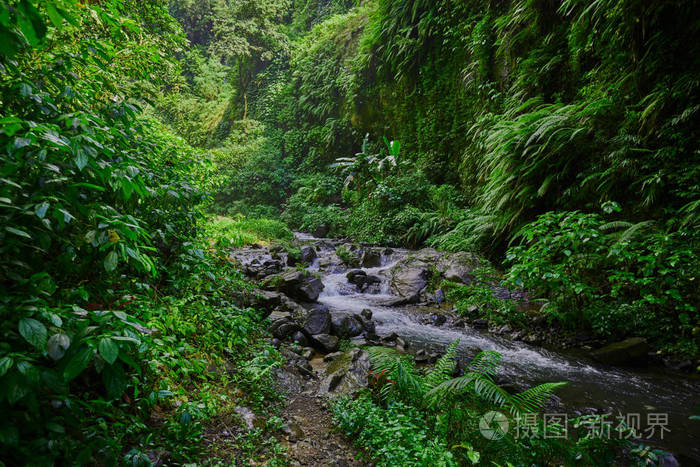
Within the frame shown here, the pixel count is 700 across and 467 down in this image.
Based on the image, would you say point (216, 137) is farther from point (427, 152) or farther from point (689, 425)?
point (689, 425)

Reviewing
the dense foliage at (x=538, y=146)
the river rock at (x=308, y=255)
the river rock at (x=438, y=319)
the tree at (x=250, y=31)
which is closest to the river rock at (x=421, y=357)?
the river rock at (x=438, y=319)

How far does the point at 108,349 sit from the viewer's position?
109 cm

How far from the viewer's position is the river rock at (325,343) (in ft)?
14.3

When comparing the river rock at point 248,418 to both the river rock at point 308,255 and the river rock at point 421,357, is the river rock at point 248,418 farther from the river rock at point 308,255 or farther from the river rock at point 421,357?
the river rock at point 308,255

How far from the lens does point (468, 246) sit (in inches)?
284

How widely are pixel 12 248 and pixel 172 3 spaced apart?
119 feet

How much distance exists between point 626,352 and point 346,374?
131 inches

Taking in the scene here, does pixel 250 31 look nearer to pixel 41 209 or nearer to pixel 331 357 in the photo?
pixel 331 357

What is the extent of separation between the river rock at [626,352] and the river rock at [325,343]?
3.34m

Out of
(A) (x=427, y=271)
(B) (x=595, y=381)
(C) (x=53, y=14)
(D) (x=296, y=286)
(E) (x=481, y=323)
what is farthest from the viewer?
(A) (x=427, y=271)

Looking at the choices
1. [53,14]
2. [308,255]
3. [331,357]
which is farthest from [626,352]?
[308,255]

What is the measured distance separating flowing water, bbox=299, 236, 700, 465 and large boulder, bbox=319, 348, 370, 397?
124cm

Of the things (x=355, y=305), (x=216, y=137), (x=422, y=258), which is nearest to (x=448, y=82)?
(x=422, y=258)

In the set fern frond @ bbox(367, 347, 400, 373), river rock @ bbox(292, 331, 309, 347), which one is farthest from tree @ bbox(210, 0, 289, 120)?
fern frond @ bbox(367, 347, 400, 373)
